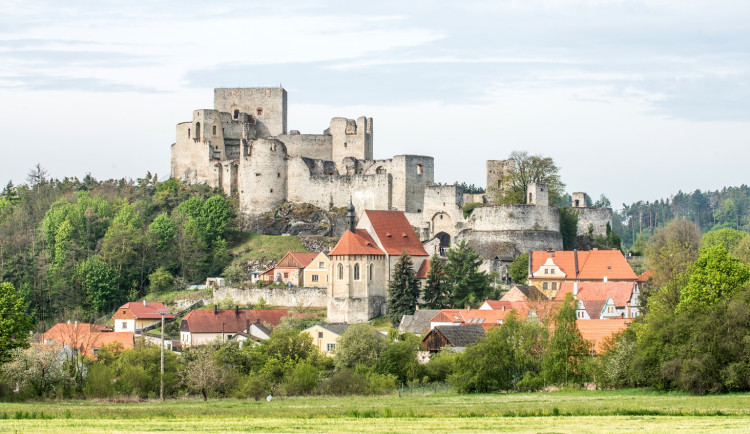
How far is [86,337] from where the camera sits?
6738 centimetres

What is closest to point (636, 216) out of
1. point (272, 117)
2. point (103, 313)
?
point (272, 117)

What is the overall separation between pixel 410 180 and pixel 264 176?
10614 mm

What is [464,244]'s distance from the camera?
69.7 meters

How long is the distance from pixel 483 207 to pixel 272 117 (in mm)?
22781

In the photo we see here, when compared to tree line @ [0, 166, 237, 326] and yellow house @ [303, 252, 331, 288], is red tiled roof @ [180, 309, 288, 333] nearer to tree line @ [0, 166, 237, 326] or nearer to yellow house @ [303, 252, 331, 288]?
yellow house @ [303, 252, 331, 288]

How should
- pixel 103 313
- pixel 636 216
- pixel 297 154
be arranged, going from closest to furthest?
pixel 103 313
pixel 297 154
pixel 636 216

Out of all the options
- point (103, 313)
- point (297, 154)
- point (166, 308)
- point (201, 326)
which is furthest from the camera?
point (297, 154)

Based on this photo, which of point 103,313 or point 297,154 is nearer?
point 103,313

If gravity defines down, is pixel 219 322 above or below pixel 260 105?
below

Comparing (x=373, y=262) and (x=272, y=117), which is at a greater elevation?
(x=272, y=117)

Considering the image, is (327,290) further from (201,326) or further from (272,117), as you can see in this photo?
(272,117)

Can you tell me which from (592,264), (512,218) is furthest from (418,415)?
(512,218)

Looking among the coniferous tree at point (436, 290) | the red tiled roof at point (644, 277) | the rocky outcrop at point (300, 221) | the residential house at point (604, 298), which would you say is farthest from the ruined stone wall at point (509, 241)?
the rocky outcrop at point (300, 221)

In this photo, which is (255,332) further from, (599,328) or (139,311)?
(599,328)
